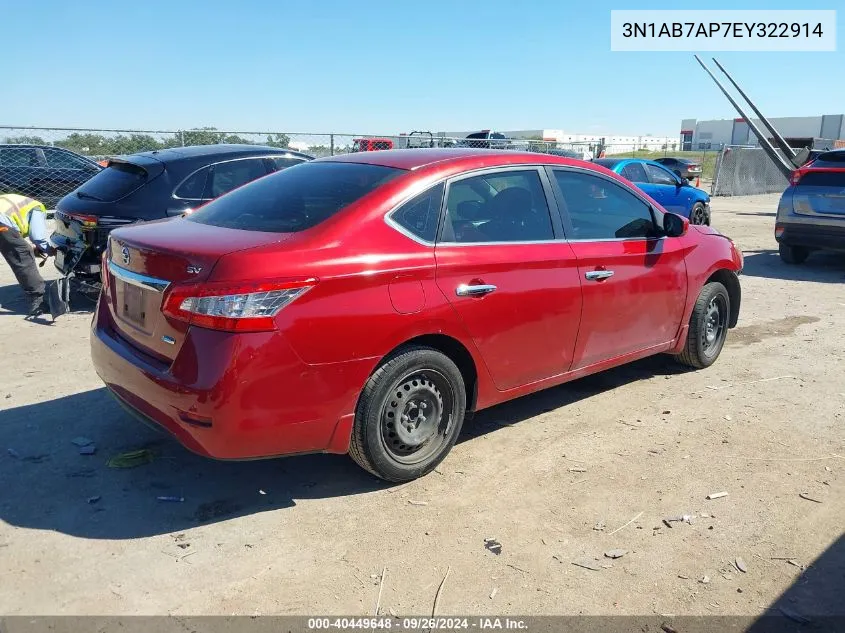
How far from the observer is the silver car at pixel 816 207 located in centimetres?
988

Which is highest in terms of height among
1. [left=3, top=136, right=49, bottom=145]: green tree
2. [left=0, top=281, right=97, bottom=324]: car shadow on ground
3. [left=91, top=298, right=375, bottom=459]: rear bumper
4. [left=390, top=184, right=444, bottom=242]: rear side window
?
[left=3, top=136, right=49, bottom=145]: green tree

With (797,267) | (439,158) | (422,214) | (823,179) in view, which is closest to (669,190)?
(797,267)

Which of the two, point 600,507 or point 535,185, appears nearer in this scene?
point 600,507

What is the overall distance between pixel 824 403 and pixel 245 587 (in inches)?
167

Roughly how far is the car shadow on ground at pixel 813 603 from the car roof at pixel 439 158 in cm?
266

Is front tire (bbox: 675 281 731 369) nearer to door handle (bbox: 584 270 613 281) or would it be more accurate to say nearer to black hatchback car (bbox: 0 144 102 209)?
door handle (bbox: 584 270 613 281)

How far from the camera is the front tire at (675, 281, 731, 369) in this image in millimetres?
5535

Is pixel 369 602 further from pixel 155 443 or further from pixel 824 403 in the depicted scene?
pixel 824 403

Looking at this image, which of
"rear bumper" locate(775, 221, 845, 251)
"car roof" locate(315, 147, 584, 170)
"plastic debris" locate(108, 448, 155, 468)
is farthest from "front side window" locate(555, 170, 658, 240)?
"rear bumper" locate(775, 221, 845, 251)

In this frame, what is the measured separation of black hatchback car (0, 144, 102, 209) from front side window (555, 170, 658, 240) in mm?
10690

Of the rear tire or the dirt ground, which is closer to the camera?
the dirt ground

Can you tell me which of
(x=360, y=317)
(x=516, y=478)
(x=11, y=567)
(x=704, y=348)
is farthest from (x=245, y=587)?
(x=704, y=348)

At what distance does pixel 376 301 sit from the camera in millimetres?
3412

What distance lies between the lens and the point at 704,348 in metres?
5.72
